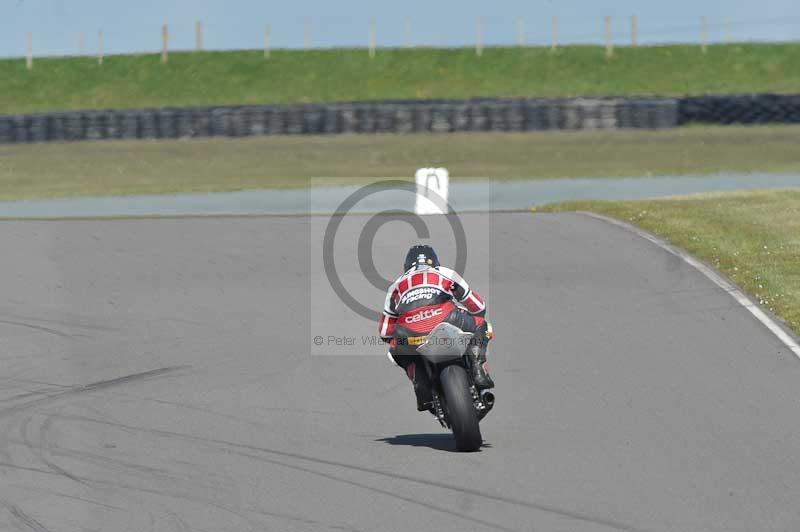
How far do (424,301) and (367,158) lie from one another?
29.3 meters

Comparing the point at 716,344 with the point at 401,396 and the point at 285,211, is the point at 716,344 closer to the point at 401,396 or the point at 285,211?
the point at 401,396

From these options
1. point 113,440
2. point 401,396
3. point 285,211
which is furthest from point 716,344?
point 285,211

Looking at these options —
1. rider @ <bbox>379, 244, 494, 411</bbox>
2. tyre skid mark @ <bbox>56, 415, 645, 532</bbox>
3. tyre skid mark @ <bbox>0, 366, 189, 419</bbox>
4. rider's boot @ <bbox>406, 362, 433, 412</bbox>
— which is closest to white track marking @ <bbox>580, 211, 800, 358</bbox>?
rider @ <bbox>379, 244, 494, 411</bbox>

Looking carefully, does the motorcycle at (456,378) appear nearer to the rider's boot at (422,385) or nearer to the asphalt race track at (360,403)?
the asphalt race track at (360,403)

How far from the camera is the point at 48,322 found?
1616 cm

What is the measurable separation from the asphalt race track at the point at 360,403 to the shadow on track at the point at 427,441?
0.05 metres

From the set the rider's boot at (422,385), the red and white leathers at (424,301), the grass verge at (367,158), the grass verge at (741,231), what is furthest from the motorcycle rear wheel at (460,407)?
the grass verge at (367,158)

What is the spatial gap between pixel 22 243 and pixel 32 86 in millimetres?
37919

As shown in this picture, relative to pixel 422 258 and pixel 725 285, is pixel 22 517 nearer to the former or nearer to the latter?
pixel 422 258

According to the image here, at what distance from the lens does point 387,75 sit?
56.7m

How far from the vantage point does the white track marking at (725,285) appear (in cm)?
1464

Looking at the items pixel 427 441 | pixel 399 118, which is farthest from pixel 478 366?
pixel 399 118

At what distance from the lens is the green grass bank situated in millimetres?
53500

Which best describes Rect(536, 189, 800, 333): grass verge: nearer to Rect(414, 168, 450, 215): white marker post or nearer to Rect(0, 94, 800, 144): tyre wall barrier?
Rect(414, 168, 450, 215): white marker post
